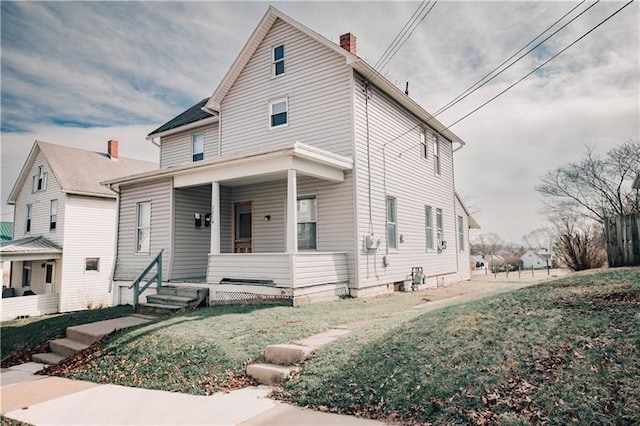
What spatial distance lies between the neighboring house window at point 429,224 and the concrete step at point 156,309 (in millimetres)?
9601

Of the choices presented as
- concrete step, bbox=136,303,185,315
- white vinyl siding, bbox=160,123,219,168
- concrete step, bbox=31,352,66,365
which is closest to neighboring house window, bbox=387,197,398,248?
concrete step, bbox=136,303,185,315

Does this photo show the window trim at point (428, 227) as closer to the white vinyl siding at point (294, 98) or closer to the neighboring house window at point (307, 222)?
the neighboring house window at point (307, 222)

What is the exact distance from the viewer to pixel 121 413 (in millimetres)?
4777

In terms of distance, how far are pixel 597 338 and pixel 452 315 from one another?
2081mm

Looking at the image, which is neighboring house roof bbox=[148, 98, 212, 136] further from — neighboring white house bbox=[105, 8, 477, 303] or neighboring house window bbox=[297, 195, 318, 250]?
neighboring house window bbox=[297, 195, 318, 250]

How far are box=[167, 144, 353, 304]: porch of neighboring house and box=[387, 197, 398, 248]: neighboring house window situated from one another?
2.22 m

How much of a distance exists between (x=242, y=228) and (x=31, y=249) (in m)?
14.9

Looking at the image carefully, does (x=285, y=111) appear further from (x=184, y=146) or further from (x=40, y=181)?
(x=40, y=181)

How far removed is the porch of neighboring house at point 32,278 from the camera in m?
21.0

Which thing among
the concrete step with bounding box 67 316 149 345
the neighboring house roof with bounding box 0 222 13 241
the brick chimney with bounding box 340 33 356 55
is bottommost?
the concrete step with bounding box 67 316 149 345

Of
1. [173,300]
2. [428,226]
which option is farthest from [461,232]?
[173,300]

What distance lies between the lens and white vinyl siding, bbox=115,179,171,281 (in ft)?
43.4

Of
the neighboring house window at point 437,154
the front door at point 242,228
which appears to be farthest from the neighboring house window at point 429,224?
the front door at point 242,228

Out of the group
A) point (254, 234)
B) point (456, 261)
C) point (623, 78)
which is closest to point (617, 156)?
point (456, 261)
